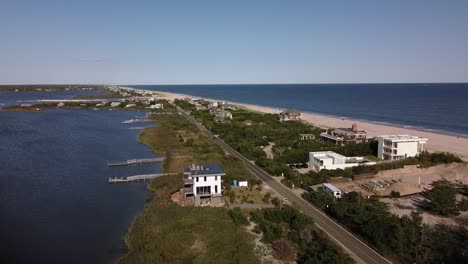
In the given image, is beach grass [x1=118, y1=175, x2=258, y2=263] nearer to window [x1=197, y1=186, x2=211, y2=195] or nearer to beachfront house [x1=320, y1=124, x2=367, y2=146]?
window [x1=197, y1=186, x2=211, y2=195]

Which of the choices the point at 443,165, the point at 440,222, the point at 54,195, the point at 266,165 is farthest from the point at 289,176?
the point at 54,195

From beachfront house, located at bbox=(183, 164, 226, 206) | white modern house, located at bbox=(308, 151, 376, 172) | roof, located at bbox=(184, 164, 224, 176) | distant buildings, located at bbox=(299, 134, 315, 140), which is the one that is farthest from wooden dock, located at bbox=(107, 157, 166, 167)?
distant buildings, located at bbox=(299, 134, 315, 140)

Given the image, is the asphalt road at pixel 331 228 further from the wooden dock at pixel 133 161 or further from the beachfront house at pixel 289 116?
the beachfront house at pixel 289 116

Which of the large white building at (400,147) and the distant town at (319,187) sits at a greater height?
the large white building at (400,147)

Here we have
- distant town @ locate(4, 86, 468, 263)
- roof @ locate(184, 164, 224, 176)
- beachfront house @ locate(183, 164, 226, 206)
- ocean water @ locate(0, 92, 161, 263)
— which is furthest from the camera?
roof @ locate(184, 164, 224, 176)

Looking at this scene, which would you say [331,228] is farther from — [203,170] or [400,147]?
[400,147]

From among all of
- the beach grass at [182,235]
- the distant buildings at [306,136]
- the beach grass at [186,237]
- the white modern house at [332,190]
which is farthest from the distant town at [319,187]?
the beach grass at [186,237]

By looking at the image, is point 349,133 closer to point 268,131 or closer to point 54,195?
point 268,131

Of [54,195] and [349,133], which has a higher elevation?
[349,133]
